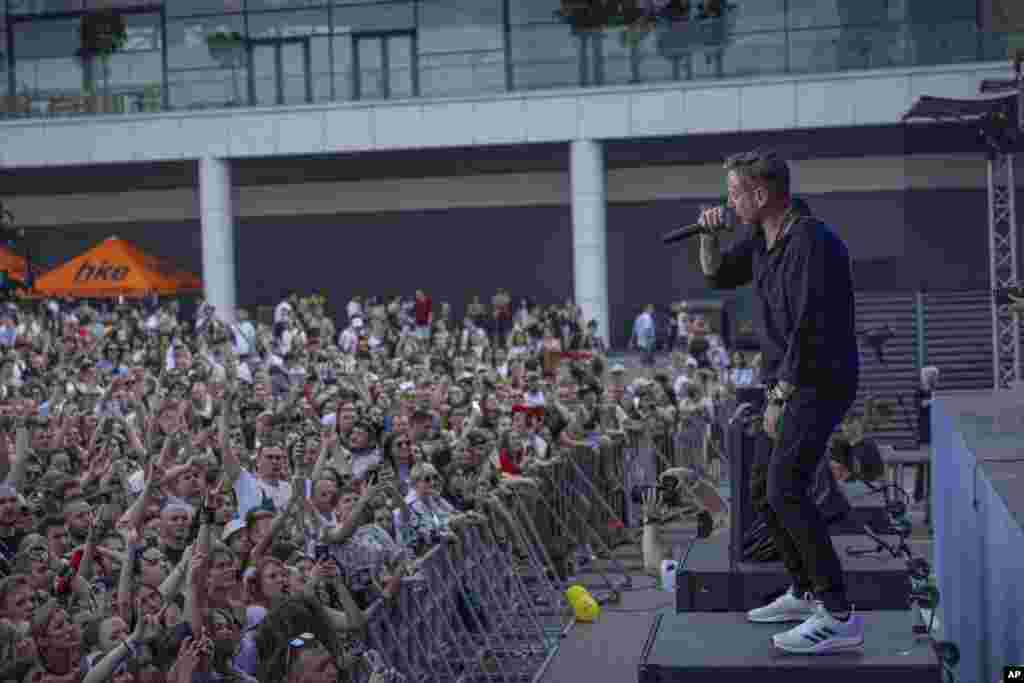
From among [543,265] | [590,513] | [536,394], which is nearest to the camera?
[590,513]

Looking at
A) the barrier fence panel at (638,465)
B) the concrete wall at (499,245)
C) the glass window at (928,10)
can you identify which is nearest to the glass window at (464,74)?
the concrete wall at (499,245)

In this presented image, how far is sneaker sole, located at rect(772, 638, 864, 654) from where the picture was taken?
17.8ft

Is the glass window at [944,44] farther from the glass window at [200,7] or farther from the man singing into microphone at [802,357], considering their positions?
the man singing into microphone at [802,357]

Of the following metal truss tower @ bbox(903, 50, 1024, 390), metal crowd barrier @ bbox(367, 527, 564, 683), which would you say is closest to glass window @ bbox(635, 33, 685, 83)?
metal truss tower @ bbox(903, 50, 1024, 390)

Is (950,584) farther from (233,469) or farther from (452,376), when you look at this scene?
(452,376)

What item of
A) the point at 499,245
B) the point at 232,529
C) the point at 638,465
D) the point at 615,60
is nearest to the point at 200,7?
the point at 499,245

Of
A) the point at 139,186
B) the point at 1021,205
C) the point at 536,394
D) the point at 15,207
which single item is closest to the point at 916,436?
the point at 536,394

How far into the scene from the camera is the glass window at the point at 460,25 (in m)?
36.2

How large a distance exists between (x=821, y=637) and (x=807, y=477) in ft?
1.81

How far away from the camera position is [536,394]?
20531 millimetres

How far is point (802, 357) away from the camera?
18.1 ft

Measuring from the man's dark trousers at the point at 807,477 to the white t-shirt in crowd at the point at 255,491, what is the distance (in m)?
5.88

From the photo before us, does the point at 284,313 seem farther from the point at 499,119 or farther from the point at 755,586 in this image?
the point at 755,586

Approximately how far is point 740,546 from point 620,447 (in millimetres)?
10689
